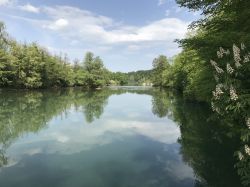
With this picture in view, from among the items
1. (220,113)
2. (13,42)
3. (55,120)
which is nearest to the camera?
(220,113)

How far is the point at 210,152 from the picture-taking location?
50.1 ft

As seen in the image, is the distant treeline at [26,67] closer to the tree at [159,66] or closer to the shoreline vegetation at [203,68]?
the shoreline vegetation at [203,68]

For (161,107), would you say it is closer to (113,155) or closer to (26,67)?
(113,155)

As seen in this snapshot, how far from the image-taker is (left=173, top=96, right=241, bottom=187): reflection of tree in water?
11.4 metres

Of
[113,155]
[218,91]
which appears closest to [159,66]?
[113,155]

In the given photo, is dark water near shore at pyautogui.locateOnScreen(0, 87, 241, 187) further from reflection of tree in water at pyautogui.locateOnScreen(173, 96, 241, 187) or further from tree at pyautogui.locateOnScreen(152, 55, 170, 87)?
tree at pyautogui.locateOnScreen(152, 55, 170, 87)

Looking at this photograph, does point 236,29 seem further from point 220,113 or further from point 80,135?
point 80,135

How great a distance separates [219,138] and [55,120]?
45.1 ft

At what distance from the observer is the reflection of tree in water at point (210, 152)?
1136 centimetres

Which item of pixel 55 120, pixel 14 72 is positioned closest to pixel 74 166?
pixel 55 120

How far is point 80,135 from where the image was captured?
20.4 metres

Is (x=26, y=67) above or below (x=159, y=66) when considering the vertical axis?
below

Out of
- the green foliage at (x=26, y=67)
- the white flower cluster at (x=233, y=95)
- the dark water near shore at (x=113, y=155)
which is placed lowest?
the dark water near shore at (x=113, y=155)

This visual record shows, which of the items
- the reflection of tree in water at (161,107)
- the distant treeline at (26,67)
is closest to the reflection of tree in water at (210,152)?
the reflection of tree in water at (161,107)
